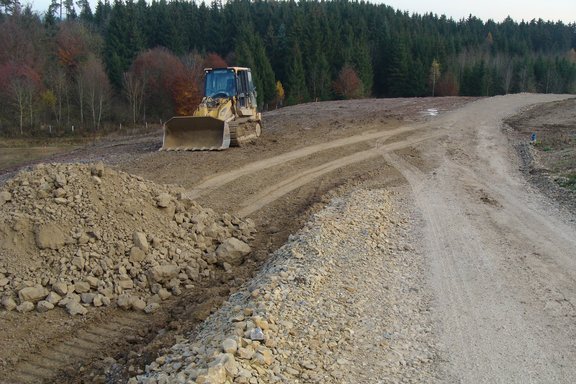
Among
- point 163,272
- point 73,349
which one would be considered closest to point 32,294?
point 73,349

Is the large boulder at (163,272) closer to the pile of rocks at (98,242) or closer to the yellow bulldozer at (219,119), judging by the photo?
the pile of rocks at (98,242)

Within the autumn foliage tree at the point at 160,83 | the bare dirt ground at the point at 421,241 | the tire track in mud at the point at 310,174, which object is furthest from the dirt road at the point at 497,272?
the autumn foliage tree at the point at 160,83

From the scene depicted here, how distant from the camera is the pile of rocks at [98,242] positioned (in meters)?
8.02

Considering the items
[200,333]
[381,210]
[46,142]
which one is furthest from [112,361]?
[46,142]

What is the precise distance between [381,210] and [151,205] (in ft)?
17.0

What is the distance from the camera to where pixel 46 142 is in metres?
39.2

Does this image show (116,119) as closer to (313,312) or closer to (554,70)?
(313,312)

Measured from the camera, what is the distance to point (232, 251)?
9711 mm

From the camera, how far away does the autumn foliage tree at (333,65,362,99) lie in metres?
66.3

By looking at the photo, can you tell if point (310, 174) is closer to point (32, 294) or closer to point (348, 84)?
point (32, 294)

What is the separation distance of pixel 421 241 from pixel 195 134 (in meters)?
10.4

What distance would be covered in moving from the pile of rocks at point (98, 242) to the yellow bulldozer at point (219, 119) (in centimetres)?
785

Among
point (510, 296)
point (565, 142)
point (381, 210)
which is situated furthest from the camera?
point (565, 142)

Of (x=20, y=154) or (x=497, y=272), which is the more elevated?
(x=20, y=154)
